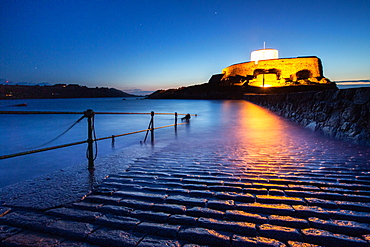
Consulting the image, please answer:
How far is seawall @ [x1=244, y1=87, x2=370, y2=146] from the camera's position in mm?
5324

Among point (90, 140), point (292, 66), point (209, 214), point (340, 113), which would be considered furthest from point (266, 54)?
point (209, 214)

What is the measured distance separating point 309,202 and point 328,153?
9.82 ft

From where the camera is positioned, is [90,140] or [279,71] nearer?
[90,140]

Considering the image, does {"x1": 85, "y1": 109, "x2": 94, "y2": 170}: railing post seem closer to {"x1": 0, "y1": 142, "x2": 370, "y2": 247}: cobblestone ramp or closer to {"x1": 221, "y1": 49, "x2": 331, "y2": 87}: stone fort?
{"x1": 0, "y1": 142, "x2": 370, "y2": 247}: cobblestone ramp

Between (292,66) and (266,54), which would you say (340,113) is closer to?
(292,66)

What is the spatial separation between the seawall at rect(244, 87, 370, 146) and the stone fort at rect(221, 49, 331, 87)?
57.3 metres

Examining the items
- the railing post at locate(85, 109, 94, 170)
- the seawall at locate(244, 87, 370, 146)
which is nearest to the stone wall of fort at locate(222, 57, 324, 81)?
the seawall at locate(244, 87, 370, 146)

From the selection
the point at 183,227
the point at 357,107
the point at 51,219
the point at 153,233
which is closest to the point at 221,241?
the point at 183,227

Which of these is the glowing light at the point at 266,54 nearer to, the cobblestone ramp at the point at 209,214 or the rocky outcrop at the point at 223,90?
the rocky outcrop at the point at 223,90

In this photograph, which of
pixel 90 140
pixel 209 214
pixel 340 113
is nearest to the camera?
pixel 209 214

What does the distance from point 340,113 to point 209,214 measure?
243 inches

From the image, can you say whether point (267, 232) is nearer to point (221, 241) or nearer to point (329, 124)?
point (221, 241)

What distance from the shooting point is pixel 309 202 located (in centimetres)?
229

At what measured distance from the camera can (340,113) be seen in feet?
20.6
